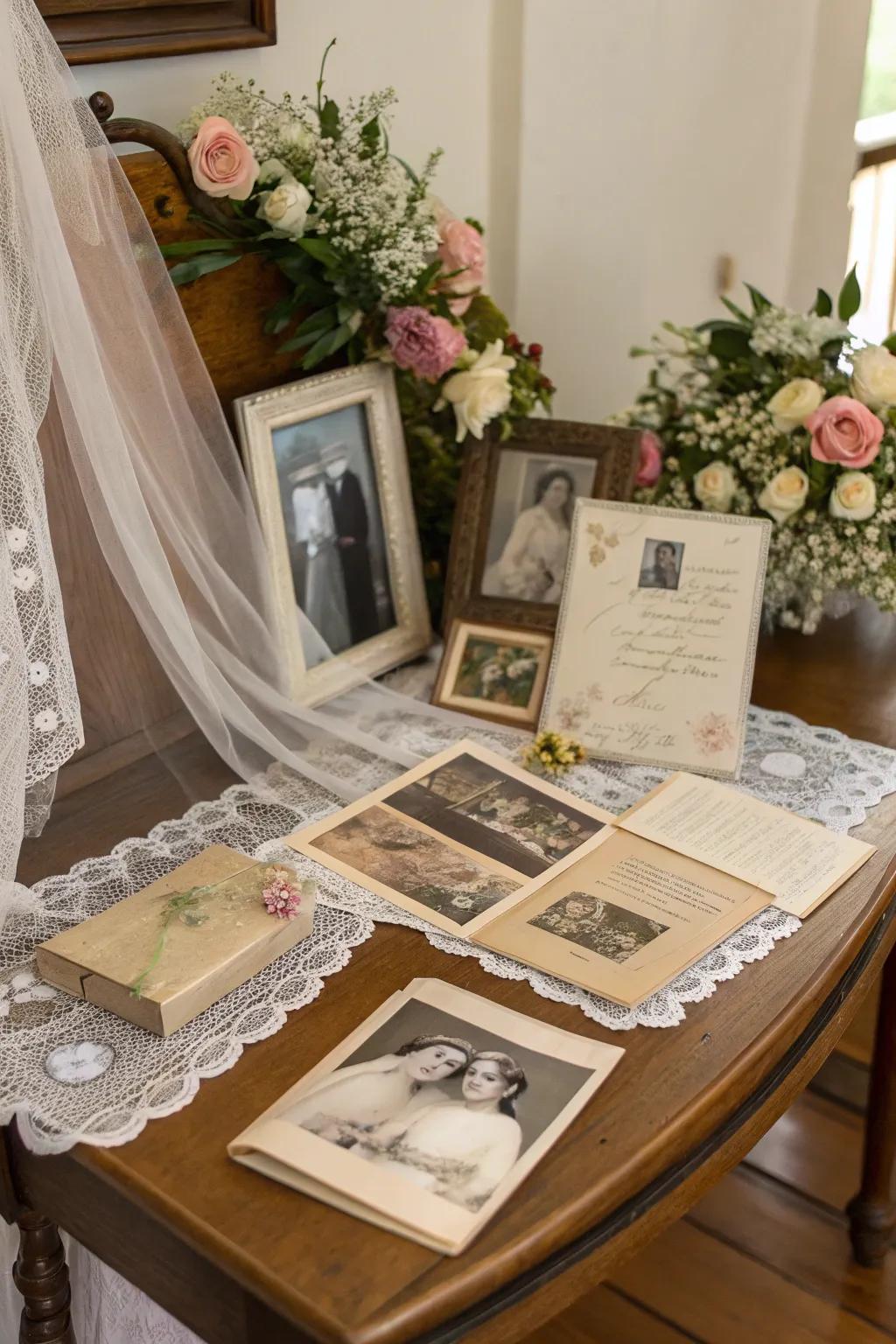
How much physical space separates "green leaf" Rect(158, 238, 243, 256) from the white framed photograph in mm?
157

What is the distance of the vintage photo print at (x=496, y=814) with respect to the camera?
1221mm

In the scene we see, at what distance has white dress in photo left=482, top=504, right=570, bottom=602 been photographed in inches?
60.6

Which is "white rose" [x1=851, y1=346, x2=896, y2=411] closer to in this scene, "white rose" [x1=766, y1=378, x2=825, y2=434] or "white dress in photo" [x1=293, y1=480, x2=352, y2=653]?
"white rose" [x1=766, y1=378, x2=825, y2=434]

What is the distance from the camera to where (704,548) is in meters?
1.42

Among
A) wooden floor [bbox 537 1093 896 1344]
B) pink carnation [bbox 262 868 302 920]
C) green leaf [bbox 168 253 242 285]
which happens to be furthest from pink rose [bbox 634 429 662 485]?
wooden floor [bbox 537 1093 896 1344]

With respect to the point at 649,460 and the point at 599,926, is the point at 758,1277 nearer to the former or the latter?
the point at 599,926

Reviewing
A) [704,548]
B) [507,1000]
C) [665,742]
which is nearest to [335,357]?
[704,548]

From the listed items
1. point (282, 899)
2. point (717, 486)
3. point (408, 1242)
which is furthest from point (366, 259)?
point (408, 1242)

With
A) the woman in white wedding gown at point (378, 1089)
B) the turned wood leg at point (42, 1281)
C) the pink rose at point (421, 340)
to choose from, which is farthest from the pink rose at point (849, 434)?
the turned wood leg at point (42, 1281)

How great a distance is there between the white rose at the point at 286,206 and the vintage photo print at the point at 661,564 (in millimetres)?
509

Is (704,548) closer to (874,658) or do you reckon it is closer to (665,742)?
(665,742)

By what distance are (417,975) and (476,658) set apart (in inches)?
20.9

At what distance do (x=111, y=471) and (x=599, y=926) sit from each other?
23.4 inches

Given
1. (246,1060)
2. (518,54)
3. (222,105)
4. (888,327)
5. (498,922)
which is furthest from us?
(888,327)
